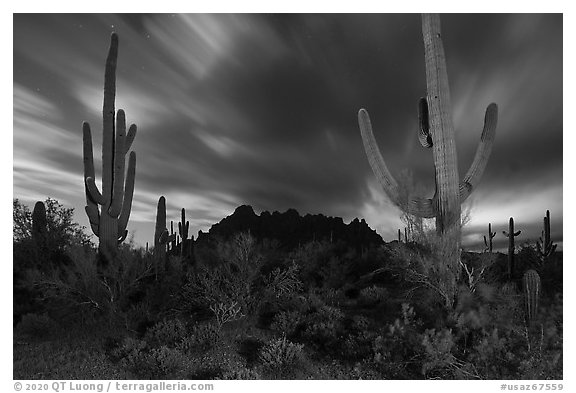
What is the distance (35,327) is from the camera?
7.84m

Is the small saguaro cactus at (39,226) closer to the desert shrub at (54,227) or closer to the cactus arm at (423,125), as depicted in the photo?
the desert shrub at (54,227)

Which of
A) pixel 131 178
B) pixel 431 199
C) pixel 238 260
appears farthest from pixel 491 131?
pixel 131 178

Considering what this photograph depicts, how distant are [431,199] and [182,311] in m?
5.86

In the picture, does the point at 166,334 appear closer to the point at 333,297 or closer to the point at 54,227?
the point at 333,297

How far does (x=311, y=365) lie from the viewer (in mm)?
6602

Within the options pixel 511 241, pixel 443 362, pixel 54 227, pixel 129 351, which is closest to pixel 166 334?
pixel 129 351

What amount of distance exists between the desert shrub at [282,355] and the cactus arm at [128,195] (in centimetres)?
562

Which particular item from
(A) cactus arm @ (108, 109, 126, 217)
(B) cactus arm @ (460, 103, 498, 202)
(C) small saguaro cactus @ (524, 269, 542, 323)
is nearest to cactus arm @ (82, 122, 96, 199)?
(A) cactus arm @ (108, 109, 126, 217)

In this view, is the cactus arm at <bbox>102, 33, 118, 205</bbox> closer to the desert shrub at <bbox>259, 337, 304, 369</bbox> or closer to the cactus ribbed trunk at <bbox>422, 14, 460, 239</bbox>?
the desert shrub at <bbox>259, 337, 304, 369</bbox>

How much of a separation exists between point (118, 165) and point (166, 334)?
4.70 meters

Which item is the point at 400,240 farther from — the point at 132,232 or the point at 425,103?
the point at 132,232

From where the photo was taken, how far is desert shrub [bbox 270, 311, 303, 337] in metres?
7.41

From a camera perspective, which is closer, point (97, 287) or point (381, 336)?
point (381, 336)
